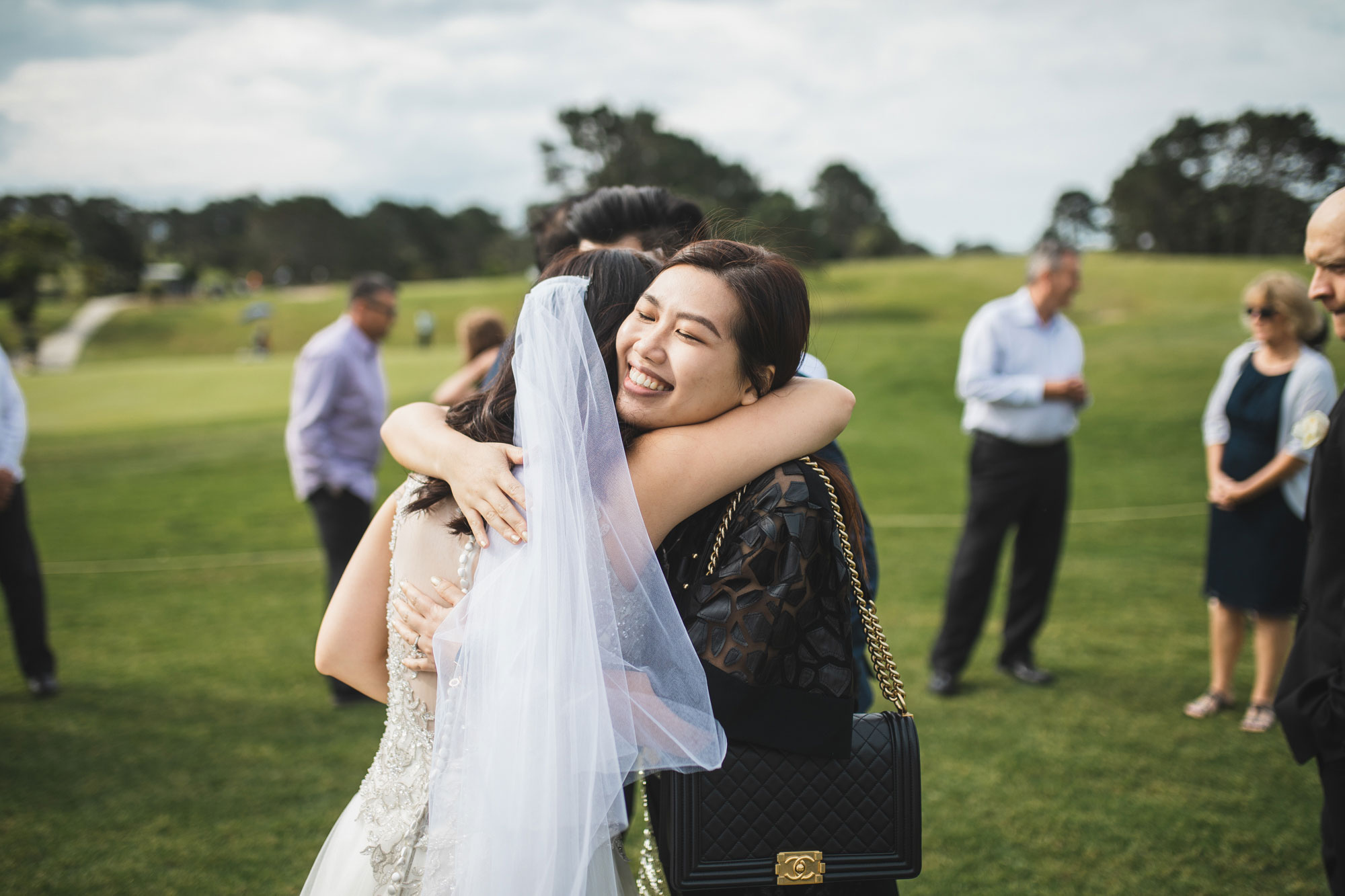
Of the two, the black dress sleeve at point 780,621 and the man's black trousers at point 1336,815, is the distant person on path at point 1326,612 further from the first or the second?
the black dress sleeve at point 780,621

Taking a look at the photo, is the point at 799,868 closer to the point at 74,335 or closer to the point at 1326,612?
the point at 1326,612

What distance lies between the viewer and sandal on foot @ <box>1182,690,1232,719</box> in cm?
443

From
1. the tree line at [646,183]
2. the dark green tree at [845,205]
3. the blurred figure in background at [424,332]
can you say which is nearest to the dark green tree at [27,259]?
the tree line at [646,183]

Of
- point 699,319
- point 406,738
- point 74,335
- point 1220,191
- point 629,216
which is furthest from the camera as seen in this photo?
point 74,335

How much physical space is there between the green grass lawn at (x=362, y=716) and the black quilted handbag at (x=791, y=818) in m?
0.93

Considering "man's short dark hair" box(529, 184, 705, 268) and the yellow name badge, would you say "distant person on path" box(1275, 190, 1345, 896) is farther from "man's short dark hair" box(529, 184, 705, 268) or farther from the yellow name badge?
"man's short dark hair" box(529, 184, 705, 268)

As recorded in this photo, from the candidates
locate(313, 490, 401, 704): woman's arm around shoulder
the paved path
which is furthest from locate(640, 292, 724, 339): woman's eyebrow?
the paved path

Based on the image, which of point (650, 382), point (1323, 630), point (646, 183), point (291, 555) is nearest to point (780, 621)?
point (650, 382)

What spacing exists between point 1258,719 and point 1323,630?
249 centimetres

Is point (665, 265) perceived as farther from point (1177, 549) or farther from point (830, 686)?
point (1177, 549)

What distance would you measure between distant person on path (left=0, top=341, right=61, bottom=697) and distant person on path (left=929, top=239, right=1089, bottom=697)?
16.7 ft

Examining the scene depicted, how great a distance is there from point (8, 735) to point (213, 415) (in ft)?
43.9

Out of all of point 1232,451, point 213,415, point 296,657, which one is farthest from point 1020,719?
point 213,415

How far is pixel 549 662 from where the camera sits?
5.01 ft
